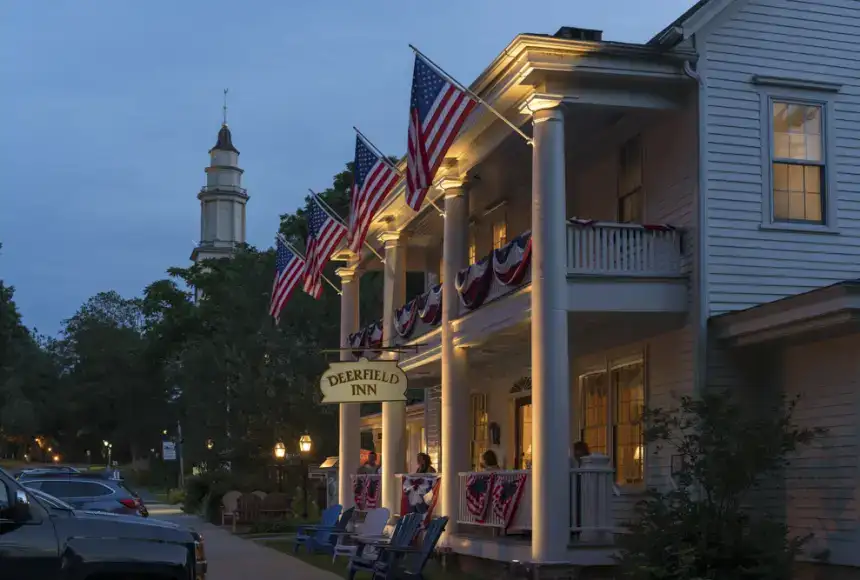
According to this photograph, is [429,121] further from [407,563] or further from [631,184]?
[407,563]

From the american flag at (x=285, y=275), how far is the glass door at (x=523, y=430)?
539cm

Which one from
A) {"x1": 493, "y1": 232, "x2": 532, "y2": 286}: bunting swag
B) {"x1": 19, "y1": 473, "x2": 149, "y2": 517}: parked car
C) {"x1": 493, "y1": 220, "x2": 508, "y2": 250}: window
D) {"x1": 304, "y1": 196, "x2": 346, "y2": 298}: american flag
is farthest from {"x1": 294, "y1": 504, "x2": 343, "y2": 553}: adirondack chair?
{"x1": 493, "y1": 232, "x2": 532, "y2": 286}: bunting swag

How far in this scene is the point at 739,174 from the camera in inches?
661

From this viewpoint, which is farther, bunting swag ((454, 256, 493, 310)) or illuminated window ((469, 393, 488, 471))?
illuminated window ((469, 393, 488, 471))

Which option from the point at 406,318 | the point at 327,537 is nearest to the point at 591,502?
the point at 327,537

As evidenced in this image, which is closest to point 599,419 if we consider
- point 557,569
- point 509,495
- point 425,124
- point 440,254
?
point 509,495

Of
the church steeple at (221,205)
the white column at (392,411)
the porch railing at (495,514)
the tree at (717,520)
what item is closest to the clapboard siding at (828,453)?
the tree at (717,520)

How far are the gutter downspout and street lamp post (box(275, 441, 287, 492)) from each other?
75.0 ft

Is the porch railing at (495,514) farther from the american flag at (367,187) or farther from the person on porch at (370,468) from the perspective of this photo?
the person on porch at (370,468)

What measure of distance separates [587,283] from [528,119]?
7.94 feet

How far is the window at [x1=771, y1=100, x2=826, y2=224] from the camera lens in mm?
17141

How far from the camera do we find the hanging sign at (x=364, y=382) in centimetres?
2192

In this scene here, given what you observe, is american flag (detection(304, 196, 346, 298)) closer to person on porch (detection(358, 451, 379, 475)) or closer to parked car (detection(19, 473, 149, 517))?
person on porch (detection(358, 451, 379, 475))

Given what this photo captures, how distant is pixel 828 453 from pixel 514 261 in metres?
4.84
